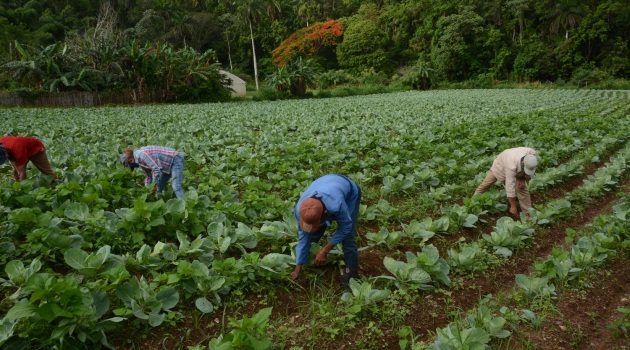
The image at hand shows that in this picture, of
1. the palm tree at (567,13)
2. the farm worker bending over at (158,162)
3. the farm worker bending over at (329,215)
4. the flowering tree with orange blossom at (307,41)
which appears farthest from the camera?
the flowering tree with orange blossom at (307,41)

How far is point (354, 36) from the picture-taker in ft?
144

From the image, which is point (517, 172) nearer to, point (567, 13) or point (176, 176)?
point (176, 176)

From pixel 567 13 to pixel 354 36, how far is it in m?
20.4

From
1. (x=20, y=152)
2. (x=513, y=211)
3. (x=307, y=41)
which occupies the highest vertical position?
(x=307, y=41)

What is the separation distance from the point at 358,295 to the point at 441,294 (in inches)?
36.3

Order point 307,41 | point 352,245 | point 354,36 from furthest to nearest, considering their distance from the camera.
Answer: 1. point 307,41
2. point 354,36
3. point 352,245

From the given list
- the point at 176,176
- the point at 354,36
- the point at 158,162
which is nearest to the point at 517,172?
the point at 176,176

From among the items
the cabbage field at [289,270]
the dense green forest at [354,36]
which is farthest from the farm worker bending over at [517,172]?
the dense green forest at [354,36]

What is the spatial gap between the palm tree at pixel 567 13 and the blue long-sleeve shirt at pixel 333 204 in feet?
148

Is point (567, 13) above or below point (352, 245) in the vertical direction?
above

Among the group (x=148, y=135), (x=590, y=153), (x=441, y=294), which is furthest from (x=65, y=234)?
(x=590, y=153)

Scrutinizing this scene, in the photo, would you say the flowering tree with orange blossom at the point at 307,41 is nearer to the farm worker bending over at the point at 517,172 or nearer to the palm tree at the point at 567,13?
the palm tree at the point at 567,13

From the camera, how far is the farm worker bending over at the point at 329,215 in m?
3.30

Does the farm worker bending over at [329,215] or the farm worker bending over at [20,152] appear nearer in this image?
the farm worker bending over at [329,215]
